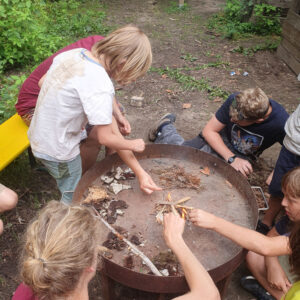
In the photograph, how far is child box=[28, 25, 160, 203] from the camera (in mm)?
1794

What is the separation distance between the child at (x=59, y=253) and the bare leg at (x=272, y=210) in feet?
6.16

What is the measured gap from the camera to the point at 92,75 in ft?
5.88

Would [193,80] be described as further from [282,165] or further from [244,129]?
[282,165]

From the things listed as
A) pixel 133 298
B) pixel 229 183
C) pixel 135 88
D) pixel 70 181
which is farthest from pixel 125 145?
pixel 135 88

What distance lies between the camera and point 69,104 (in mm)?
1925

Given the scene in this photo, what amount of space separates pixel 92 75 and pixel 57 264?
1076 mm

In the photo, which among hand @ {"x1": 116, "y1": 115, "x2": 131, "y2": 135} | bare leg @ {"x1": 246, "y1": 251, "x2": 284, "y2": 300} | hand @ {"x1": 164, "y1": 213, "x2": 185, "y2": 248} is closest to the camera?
hand @ {"x1": 164, "y1": 213, "x2": 185, "y2": 248}

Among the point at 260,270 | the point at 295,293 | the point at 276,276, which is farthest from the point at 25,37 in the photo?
the point at 295,293

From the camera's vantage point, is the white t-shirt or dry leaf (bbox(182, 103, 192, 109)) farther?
dry leaf (bbox(182, 103, 192, 109))

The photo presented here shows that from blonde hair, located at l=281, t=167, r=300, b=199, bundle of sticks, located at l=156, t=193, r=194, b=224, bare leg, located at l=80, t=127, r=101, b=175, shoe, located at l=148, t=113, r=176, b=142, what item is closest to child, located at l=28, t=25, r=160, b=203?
bundle of sticks, located at l=156, t=193, r=194, b=224

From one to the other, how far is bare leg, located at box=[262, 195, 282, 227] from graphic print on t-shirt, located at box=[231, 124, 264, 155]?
523mm

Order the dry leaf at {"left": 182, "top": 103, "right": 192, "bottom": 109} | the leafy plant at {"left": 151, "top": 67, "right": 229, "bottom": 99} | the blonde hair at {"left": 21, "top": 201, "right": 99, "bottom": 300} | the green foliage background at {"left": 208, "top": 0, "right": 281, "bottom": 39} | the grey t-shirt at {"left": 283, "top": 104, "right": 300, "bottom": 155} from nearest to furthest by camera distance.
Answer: the blonde hair at {"left": 21, "top": 201, "right": 99, "bottom": 300}, the grey t-shirt at {"left": 283, "top": 104, "right": 300, "bottom": 155}, the dry leaf at {"left": 182, "top": 103, "right": 192, "bottom": 109}, the leafy plant at {"left": 151, "top": 67, "right": 229, "bottom": 99}, the green foliage background at {"left": 208, "top": 0, "right": 281, "bottom": 39}

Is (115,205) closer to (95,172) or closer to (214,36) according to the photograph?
(95,172)

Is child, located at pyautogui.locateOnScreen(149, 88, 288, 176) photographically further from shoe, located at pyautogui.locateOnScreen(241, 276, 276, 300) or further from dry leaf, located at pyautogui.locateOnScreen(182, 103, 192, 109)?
dry leaf, located at pyautogui.locateOnScreen(182, 103, 192, 109)
